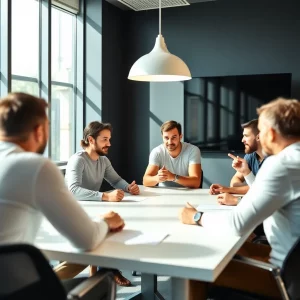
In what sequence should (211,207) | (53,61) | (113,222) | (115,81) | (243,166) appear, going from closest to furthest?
(113,222) → (211,207) → (243,166) → (53,61) → (115,81)

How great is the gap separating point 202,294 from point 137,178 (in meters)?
4.12

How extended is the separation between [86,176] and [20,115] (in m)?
1.78

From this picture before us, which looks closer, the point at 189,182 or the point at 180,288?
the point at 180,288

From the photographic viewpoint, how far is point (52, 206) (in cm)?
151

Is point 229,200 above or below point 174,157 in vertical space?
below

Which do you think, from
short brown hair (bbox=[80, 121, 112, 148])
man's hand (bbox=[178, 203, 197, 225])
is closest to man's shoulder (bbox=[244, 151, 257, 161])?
short brown hair (bbox=[80, 121, 112, 148])

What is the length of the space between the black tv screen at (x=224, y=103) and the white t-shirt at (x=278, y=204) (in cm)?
346

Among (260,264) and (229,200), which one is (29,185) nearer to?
(260,264)

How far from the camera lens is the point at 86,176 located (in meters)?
3.31

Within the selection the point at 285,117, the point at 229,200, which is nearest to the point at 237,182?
the point at 229,200

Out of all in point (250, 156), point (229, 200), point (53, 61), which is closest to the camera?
point (229, 200)

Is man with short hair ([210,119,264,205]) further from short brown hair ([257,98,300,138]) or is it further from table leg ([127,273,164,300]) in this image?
short brown hair ([257,98,300,138])

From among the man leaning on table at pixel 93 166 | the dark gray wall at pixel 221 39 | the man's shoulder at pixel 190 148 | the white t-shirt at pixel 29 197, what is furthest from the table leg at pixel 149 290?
the dark gray wall at pixel 221 39

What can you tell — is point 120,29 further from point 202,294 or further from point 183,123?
point 202,294
